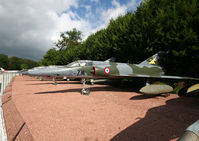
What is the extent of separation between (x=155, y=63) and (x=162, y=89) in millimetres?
4521

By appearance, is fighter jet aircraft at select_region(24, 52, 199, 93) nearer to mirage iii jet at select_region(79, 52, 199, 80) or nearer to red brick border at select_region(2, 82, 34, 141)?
mirage iii jet at select_region(79, 52, 199, 80)

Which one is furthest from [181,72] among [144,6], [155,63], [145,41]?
[144,6]

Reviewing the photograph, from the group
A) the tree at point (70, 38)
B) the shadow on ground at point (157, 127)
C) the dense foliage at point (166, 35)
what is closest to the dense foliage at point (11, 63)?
the tree at point (70, 38)

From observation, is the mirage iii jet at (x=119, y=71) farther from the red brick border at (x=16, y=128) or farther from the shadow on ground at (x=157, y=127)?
the red brick border at (x=16, y=128)

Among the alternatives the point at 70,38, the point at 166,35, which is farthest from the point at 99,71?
the point at 70,38

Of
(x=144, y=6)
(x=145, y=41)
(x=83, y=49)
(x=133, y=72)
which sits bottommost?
(x=133, y=72)

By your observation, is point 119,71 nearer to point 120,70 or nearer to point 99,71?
point 120,70

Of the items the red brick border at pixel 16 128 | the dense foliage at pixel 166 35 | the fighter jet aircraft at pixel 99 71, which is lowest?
the red brick border at pixel 16 128

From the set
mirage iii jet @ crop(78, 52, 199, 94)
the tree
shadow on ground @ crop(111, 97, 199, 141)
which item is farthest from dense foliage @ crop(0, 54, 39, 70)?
shadow on ground @ crop(111, 97, 199, 141)

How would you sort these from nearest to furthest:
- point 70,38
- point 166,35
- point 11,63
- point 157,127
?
point 157,127
point 166,35
point 70,38
point 11,63

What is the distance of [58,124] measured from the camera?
12.8 ft

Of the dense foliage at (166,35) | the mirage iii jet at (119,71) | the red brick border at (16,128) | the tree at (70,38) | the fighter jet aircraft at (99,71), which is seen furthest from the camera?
the tree at (70,38)

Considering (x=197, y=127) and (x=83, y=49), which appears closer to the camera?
(x=197, y=127)

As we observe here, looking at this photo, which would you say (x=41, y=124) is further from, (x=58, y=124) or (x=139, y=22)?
(x=139, y=22)
